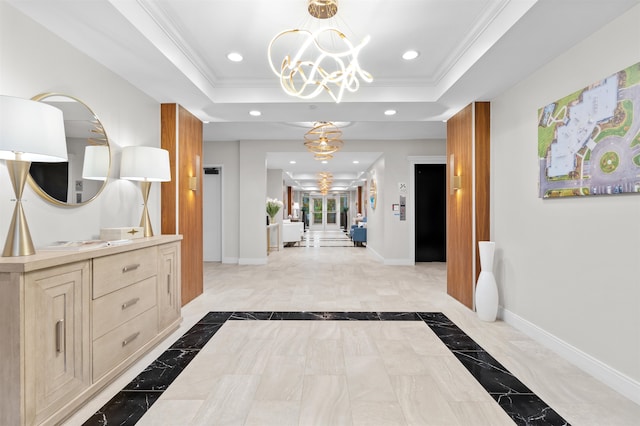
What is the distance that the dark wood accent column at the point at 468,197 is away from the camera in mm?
4035

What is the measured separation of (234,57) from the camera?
139 inches

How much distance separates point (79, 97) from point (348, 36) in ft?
8.14

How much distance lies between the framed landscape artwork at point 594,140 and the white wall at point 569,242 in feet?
0.32

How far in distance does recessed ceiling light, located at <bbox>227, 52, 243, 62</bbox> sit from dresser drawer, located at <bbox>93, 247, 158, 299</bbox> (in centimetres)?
216

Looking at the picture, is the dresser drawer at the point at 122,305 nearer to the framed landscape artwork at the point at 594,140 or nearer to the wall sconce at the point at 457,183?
the framed landscape artwork at the point at 594,140

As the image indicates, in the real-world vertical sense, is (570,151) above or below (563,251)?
above

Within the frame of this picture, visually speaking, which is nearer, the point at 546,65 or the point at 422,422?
the point at 422,422

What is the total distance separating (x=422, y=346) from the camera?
2986 mm

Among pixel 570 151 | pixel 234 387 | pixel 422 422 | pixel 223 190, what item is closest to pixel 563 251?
pixel 570 151

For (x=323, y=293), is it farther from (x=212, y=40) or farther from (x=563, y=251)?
(x=212, y=40)

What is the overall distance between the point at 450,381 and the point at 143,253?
2.64m

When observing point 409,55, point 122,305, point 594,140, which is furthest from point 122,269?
point 594,140

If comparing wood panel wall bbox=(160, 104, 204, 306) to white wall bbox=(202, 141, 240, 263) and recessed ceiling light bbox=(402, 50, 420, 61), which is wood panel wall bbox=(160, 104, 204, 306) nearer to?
white wall bbox=(202, 141, 240, 263)

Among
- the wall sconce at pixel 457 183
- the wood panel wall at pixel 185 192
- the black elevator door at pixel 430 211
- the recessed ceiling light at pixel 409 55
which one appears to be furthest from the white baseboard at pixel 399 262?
the recessed ceiling light at pixel 409 55
